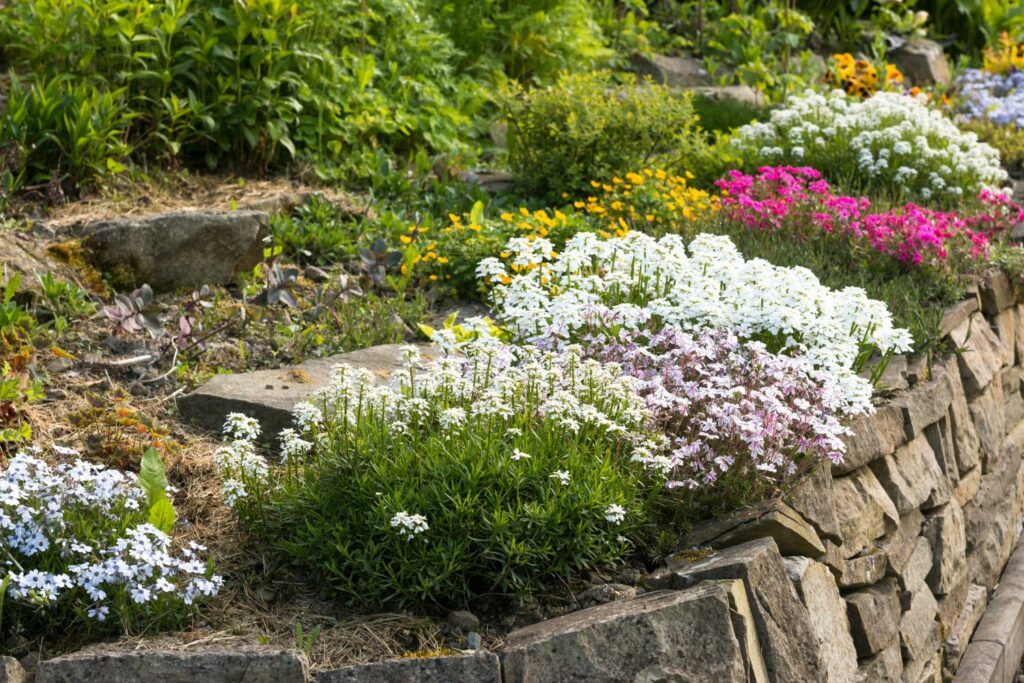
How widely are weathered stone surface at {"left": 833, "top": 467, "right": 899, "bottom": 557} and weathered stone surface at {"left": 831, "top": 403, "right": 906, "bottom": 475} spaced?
0.06 m

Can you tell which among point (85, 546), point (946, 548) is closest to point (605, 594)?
point (85, 546)

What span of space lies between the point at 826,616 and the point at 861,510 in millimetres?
718

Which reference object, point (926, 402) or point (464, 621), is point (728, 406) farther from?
point (926, 402)

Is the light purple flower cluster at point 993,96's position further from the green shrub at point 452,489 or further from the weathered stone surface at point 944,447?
the green shrub at point 452,489

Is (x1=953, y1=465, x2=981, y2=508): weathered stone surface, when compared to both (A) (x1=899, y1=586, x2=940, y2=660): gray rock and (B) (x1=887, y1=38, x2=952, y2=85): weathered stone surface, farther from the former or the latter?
(B) (x1=887, y1=38, x2=952, y2=85): weathered stone surface

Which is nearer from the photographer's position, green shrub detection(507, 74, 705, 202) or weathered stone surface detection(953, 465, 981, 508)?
weathered stone surface detection(953, 465, 981, 508)

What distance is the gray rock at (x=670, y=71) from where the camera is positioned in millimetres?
10305

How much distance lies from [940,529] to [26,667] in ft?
12.0

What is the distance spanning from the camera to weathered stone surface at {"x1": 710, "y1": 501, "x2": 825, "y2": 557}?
354 centimetres

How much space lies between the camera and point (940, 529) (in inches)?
199

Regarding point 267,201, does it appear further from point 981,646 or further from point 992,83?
point 992,83

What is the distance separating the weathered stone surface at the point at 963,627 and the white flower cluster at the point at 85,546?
335 centimetres

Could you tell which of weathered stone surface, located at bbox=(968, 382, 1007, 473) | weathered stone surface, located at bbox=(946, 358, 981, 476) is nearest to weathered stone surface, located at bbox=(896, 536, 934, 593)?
weathered stone surface, located at bbox=(946, 358, 981, 476)

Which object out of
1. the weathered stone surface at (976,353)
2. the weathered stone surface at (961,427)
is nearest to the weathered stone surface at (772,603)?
the weathered stone surface at (961,427)
